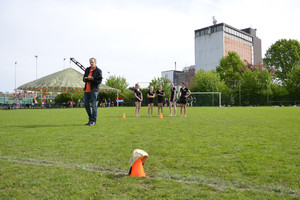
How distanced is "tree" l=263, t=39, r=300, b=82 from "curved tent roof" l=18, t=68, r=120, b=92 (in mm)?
32673

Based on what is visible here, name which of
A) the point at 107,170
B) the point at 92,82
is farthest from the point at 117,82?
the point at 107,170

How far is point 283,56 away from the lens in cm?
4791

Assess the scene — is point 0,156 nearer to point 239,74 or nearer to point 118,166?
point 118,166

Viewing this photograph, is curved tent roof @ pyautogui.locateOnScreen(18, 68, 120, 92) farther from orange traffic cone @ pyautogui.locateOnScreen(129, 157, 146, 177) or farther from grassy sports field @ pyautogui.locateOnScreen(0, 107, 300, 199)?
orange traffic cone @ pyautogui.locateOnScreen(129, 157, 146, 177)

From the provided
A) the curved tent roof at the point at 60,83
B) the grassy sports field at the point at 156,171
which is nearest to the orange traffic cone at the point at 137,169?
the grassy sports field at the point at 156,171

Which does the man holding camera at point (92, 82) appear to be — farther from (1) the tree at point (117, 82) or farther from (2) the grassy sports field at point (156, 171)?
(1) the tree at point (117, 82)

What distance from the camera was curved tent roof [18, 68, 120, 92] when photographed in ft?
133

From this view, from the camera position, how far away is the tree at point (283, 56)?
46625 mm

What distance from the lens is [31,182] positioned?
2.60 metres

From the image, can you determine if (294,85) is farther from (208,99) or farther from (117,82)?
(117,82)

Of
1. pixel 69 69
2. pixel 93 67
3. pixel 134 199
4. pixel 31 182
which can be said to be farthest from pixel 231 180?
pixel 69 69

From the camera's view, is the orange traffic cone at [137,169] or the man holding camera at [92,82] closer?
the orange traffic cone at [137,169]

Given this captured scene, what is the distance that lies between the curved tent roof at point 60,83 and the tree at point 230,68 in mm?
24815

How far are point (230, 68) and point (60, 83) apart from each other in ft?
112
